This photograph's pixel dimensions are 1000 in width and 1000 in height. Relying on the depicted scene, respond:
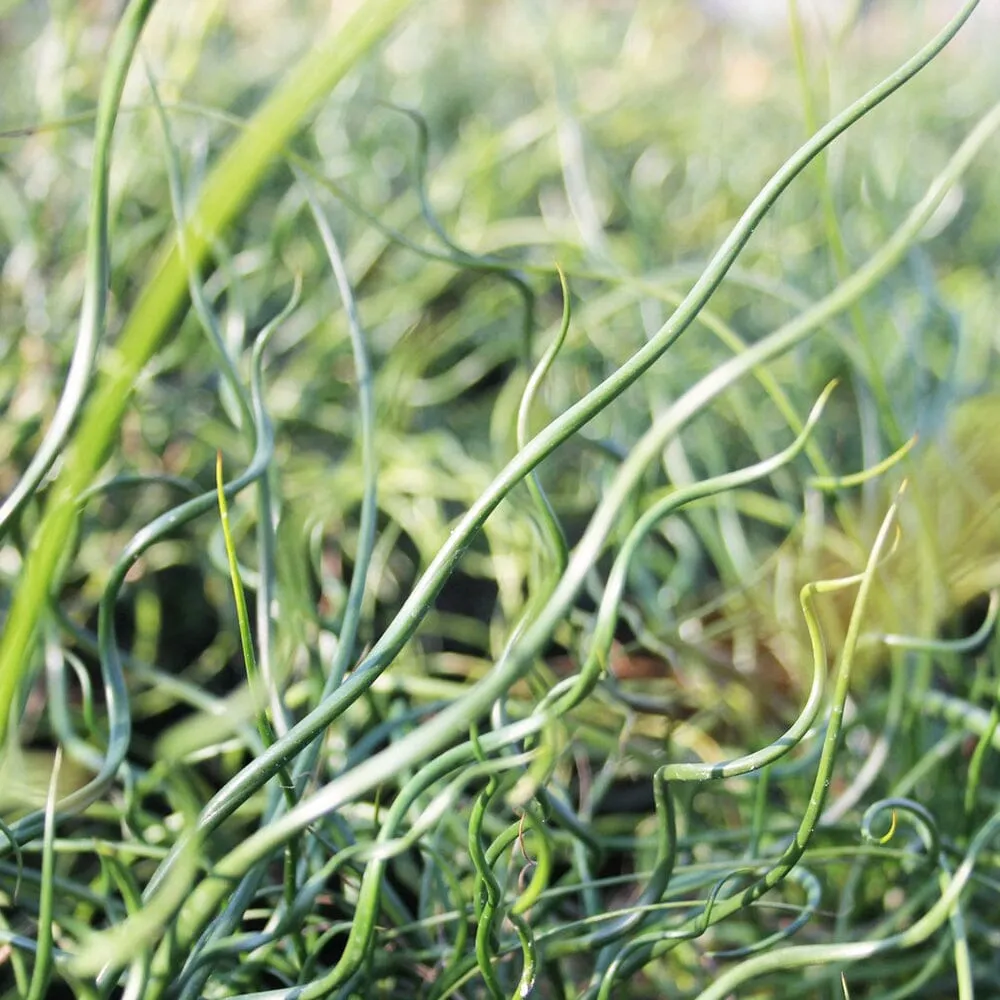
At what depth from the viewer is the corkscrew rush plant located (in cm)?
17

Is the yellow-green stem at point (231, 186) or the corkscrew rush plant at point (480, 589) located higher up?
the yellow-green stem at point (231, 186)

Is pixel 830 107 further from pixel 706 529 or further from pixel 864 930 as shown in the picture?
pixel 864 930

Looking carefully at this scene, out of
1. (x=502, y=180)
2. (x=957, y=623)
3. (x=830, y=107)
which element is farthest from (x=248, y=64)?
(x=957, y=623)

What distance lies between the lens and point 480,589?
491 millimetres

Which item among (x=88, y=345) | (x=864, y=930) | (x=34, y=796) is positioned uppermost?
(x=88, y=345)

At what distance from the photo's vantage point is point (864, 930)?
0.30 meters

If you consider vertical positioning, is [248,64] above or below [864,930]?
above

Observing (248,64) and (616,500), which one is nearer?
(616,500)

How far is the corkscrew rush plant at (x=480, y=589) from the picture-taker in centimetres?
17

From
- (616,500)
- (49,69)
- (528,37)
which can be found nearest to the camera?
(616,500)

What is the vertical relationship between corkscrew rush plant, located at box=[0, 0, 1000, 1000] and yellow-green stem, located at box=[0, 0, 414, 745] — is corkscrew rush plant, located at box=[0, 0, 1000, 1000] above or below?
below

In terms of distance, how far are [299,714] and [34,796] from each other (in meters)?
0.09

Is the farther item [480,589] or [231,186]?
[480,589]

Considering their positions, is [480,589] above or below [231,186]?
below
